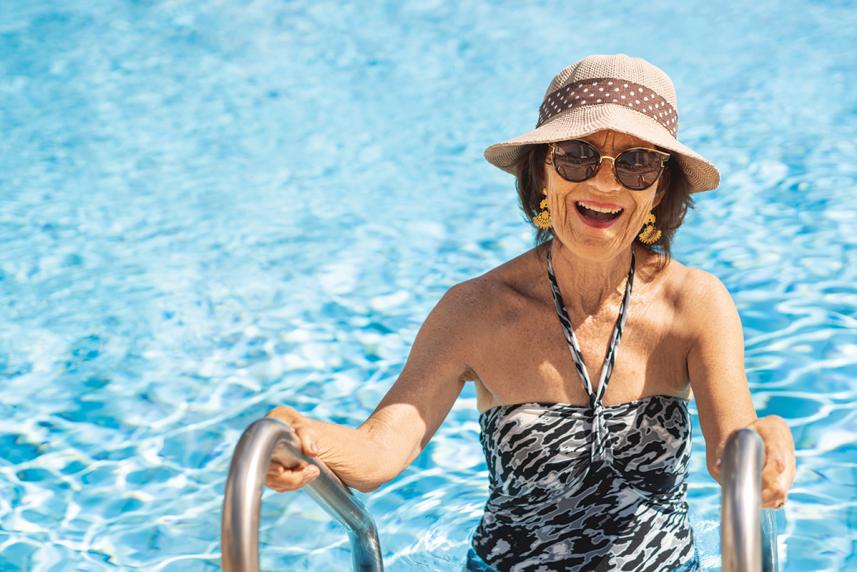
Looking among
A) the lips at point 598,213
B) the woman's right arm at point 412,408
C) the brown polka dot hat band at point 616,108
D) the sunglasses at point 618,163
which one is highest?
the brown polka dot hat band at point 616,108

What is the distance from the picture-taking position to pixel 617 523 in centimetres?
272

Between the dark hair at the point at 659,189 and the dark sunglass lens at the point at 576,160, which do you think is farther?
the dark hair at the point at 659,189

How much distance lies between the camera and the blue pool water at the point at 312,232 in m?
3.99

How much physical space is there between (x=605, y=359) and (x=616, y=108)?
0.68 metres

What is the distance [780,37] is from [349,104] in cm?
355

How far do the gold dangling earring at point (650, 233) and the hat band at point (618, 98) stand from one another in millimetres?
274

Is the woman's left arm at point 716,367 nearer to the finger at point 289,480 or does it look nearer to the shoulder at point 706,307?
the shoulder at point 706,307

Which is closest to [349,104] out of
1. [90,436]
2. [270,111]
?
[270,111]

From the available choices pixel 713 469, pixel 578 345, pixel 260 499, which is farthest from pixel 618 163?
pixel 260 499

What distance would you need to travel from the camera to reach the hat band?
2449 mm

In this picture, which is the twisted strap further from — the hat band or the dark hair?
the hat band

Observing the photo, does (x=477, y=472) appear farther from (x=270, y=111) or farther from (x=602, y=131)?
(x=270, y=111)

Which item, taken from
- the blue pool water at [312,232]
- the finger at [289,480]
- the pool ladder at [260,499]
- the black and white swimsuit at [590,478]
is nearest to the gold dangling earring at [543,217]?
the black and white swimsuit at [590,478]

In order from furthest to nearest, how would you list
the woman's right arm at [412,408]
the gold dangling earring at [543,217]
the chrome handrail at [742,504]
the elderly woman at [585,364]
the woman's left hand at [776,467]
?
the gold dangling earring at [543,217] → the elderly woman at [585,364] → the woman's right arm at [412,408] → the woman's left hand at [776,467] → the chrome handrail at [742,504]
